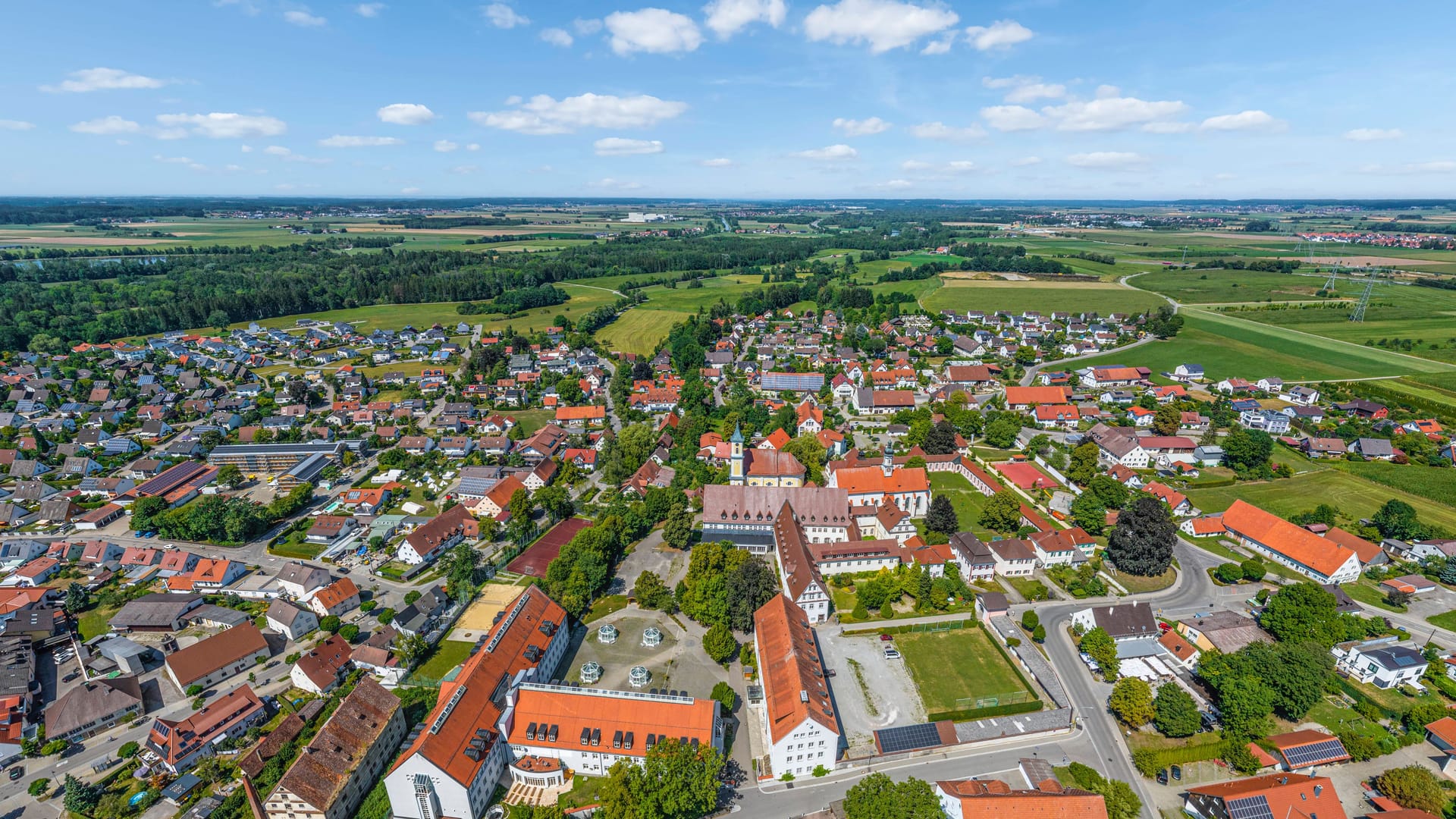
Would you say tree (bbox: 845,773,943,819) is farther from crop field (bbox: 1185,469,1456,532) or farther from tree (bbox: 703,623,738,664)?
crop field (bbox: 1185,469,1456,532)

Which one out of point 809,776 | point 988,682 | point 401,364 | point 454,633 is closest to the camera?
point 809,776

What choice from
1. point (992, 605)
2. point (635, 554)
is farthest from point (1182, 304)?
point (635, 554)

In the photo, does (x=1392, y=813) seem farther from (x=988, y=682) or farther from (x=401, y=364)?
(x=401, y=364)

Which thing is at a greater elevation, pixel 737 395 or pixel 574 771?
pixel 737 395

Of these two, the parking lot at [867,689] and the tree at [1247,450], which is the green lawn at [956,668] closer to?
the parking lot at [867,689]

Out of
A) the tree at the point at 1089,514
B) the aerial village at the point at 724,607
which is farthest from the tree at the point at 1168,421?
the tree at the point at 1089,514

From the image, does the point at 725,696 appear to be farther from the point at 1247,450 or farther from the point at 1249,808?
the point at 1247,450

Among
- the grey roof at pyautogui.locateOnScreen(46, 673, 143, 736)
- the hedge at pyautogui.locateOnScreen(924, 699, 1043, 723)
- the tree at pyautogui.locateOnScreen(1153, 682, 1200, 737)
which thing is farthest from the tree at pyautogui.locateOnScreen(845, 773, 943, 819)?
the grey roof at pyautogui.locateOnScreen(46, 673, 143, 736)
